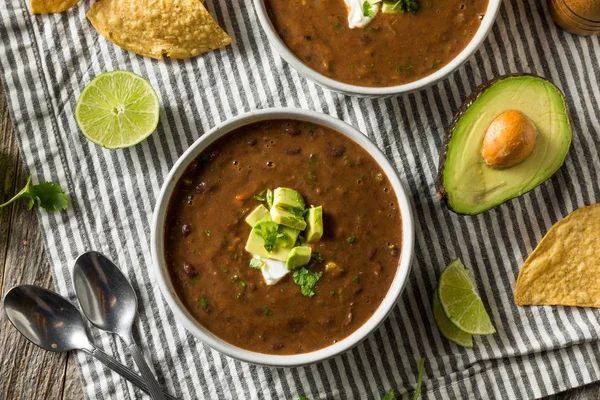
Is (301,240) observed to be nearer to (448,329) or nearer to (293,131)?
(293,131)

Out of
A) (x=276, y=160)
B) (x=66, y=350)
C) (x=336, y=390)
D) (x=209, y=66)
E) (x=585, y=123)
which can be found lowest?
(x=336, y=390)

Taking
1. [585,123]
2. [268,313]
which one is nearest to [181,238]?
[268,313]

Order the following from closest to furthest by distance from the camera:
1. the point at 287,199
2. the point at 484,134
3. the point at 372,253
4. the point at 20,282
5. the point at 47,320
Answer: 1. the point at 287,199
2. the point at 372,253
3. the point at 484,134
4. the point at 47,320
5. the point at 20,282

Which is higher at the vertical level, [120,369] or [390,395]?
[120,369]

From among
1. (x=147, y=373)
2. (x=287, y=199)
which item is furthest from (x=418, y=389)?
(x=147, y=373)

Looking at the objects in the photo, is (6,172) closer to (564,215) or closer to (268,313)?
(268,313)

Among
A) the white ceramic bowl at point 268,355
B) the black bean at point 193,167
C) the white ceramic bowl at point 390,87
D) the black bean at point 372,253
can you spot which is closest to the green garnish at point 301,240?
the black bean at point 372,253
